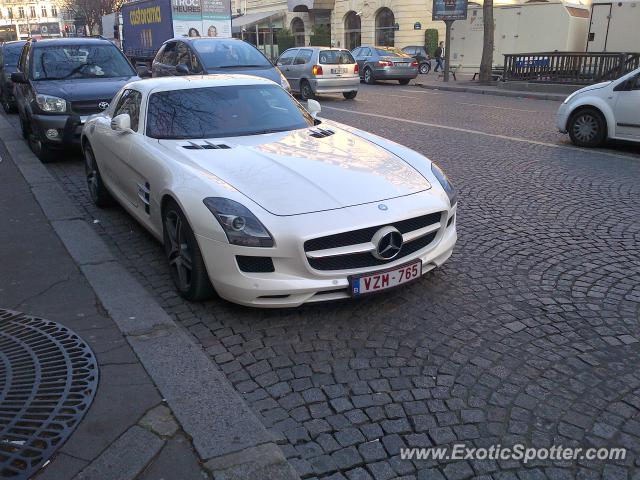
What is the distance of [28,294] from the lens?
4281 millimetres

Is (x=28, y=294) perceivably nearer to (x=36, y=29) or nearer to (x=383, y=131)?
(x=383, y=131)

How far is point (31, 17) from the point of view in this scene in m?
111

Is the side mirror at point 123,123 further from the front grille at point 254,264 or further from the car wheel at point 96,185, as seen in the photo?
the front grille at point 254,264

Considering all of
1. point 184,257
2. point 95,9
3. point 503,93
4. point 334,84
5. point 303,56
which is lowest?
point 503,93

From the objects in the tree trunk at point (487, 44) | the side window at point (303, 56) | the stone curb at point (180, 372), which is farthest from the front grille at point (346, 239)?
the tree trunk at point (487, 44)

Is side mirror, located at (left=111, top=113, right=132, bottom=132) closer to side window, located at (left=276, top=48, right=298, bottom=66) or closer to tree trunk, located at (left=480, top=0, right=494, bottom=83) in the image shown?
side window, located at (left=276, top=48, right=298, bottom=66)

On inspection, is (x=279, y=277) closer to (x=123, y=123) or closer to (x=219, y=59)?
(x=123, y=123)

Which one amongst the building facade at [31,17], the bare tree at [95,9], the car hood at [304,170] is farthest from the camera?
the building facade at [31,17]

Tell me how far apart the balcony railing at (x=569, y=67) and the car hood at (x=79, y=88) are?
629 inches

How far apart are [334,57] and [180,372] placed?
1625 cm

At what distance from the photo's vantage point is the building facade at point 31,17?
107688mm

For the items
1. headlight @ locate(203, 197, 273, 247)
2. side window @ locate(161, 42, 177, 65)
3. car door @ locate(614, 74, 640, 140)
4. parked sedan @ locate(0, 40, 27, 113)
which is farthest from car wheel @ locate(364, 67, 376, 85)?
headlight @ locate(203, 197, 273, 247)

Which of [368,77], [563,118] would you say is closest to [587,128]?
[563,118]

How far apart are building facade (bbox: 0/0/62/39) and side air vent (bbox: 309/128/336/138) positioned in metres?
118
